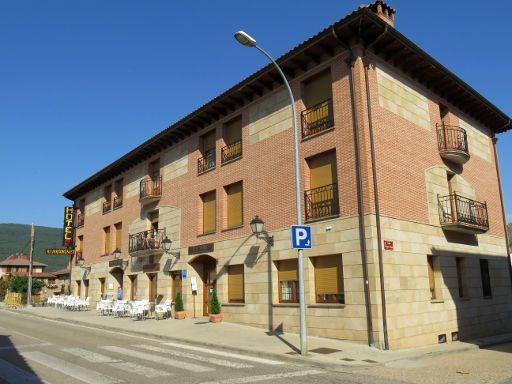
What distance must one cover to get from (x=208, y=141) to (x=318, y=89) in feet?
22.7

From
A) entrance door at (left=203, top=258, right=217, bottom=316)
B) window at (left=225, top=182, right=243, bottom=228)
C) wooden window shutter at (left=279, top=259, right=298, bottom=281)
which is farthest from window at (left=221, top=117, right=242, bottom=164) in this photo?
wooden window shutter at (left=279, top=259, right=298, bottom=281)

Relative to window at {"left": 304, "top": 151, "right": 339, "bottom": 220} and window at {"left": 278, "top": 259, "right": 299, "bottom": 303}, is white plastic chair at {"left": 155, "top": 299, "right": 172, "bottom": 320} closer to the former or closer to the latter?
window at {"left": 278, "top": 259, "right": 299, "bottom": 303}

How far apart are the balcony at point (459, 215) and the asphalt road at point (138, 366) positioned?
8.63 meters

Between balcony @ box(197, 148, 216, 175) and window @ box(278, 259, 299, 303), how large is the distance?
641cm

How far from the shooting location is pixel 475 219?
16.7 meters

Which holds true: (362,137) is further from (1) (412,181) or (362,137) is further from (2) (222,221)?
(2) (222,221)

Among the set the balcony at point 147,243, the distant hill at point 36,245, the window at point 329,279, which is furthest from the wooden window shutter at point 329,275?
the distant hill at point 36,245

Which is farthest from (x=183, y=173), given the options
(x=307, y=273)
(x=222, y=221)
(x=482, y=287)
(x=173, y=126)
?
(x=482, y=287)

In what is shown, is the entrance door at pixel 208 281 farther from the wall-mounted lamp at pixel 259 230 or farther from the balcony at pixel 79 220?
the balcony at pixel 79 220

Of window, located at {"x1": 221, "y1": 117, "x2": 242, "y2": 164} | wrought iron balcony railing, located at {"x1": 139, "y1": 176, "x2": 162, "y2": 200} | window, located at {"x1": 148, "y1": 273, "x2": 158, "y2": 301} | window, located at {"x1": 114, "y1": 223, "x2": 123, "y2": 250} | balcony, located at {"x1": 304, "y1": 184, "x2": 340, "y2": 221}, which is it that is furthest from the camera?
window, located at {"x1": 114, "y1": 223, "x2": 123, "y2": 250}

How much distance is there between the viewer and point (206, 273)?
783 inches

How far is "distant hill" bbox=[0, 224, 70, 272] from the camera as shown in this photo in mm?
148950

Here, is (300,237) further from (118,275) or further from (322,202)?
(118,275)

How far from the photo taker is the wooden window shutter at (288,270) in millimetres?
14891
